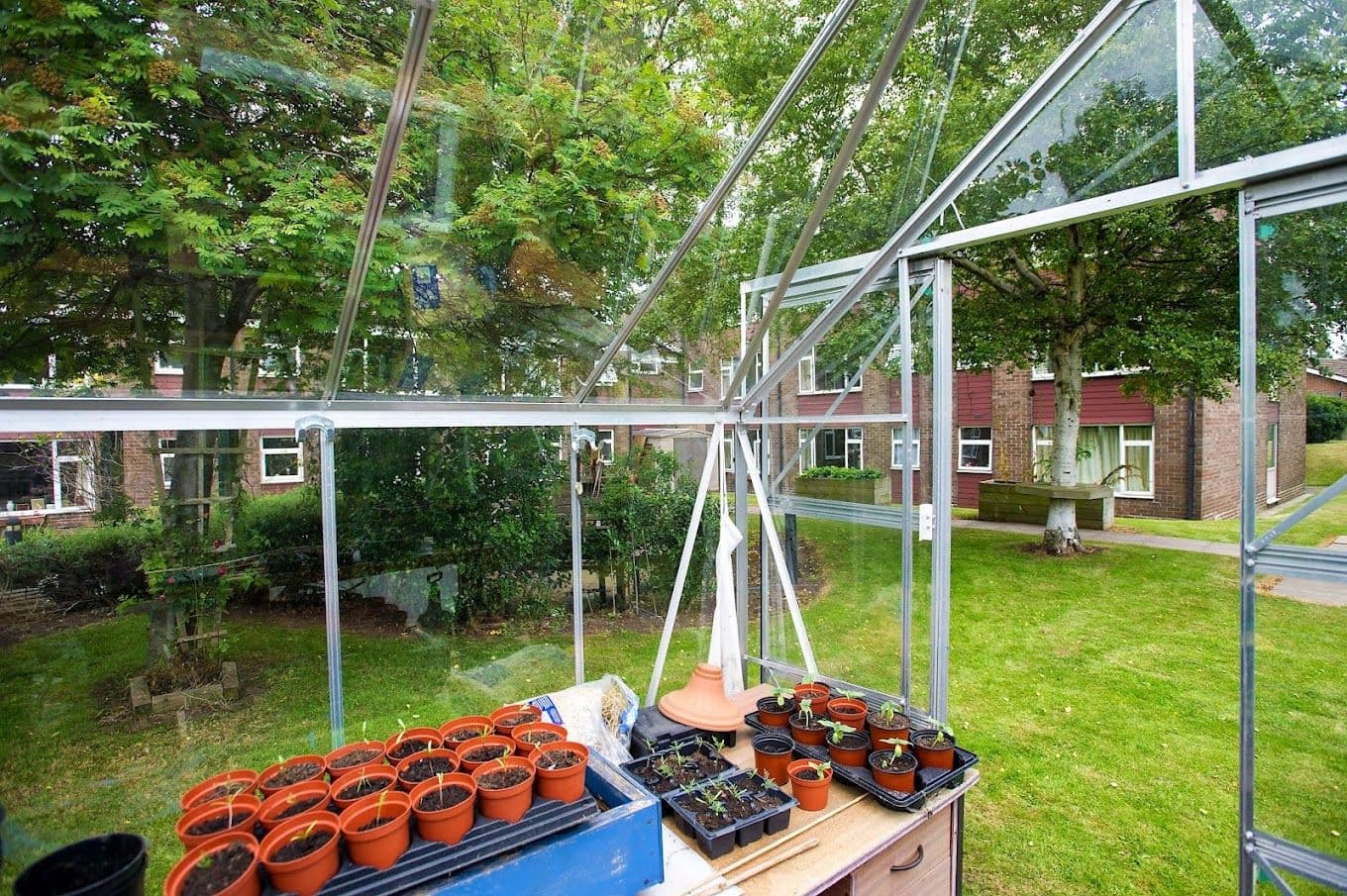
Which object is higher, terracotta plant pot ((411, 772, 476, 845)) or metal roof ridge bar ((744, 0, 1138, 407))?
metal roof ridge bar ((744, 0, 1138, 407))

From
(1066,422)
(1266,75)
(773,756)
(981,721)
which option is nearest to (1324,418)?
(1266,75)

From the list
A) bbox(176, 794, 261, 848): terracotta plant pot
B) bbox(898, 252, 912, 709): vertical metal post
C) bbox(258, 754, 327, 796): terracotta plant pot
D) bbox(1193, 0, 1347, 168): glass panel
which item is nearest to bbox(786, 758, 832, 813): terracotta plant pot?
bbox(898, 252, 912, 709): vertical metal post

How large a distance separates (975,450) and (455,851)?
35.4 feet

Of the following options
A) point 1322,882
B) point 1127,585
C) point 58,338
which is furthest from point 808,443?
point 1127,585

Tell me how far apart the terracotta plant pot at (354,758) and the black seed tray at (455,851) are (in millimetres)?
307

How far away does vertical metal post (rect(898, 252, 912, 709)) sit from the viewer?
106 inches

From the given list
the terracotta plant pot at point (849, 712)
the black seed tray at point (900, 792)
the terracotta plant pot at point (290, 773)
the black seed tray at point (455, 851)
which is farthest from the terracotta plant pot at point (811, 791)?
the terracotta plant pot at point (290, 773)

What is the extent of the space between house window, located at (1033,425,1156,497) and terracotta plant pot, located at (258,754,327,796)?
9.60 meters

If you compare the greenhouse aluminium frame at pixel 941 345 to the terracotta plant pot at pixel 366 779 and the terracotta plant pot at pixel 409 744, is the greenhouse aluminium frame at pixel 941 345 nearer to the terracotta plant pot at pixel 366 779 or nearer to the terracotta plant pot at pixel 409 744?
the terracotta plant pot at pixel 409 744

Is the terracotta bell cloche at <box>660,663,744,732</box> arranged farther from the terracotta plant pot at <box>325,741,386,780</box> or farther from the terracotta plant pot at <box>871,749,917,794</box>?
the terracotta plant pot at <box>325,741,386,780</box>

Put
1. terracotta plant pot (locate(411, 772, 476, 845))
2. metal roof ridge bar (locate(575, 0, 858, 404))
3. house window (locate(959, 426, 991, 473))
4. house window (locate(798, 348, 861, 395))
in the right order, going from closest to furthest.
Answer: terracotta plant pot (locate(411, 772, 476, 845))
metal roof ridge bar (locate(575, 0, 858, 404))
house window (locate(798, 348, 861, 395))
house window (locate(959, 426, 991, 473))

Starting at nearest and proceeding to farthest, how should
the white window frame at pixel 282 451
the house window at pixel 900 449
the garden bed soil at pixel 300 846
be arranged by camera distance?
the garden bed soil at pixel 300 846, the white window frame at pixel 282 451, the house window at pixel 900 449

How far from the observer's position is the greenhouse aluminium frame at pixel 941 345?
1726 mm

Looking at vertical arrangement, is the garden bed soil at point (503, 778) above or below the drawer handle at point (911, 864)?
above
